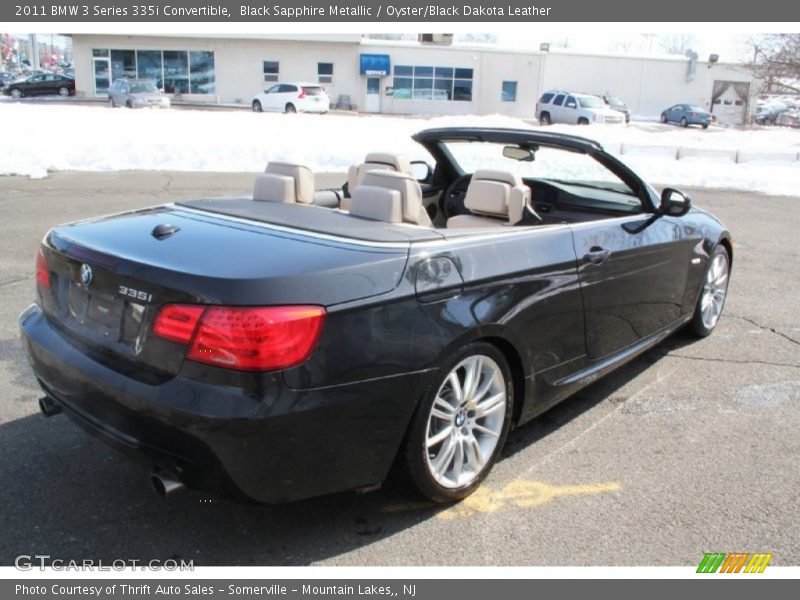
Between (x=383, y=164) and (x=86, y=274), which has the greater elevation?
(x=383, y=164)

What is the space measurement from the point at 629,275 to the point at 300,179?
198cm

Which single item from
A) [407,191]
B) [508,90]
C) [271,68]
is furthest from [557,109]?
[407,191]

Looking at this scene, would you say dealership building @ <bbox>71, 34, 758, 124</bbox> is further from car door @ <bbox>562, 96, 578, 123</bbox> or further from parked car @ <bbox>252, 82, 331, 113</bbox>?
car door @ <bbox>562, 96, 578, 123</bbox>

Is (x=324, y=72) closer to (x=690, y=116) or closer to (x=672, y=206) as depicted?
(x=690, y=116)

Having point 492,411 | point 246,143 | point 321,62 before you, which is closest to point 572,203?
point 492,411

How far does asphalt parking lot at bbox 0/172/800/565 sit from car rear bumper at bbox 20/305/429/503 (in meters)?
0.38

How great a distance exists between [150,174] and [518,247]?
39.5 feet

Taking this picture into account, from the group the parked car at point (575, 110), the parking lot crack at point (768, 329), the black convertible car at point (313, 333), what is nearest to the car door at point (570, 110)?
the parked car at point (575, 110)

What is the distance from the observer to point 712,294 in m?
5.61

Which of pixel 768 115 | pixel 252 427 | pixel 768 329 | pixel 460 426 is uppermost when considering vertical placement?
pixel 768 115

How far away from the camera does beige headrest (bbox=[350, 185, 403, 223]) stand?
11.2 feet

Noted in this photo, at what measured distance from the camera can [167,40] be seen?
43500 mm

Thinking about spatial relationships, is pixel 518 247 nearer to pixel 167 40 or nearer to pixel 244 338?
pixel 244 338

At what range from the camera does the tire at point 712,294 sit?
5.39 m
